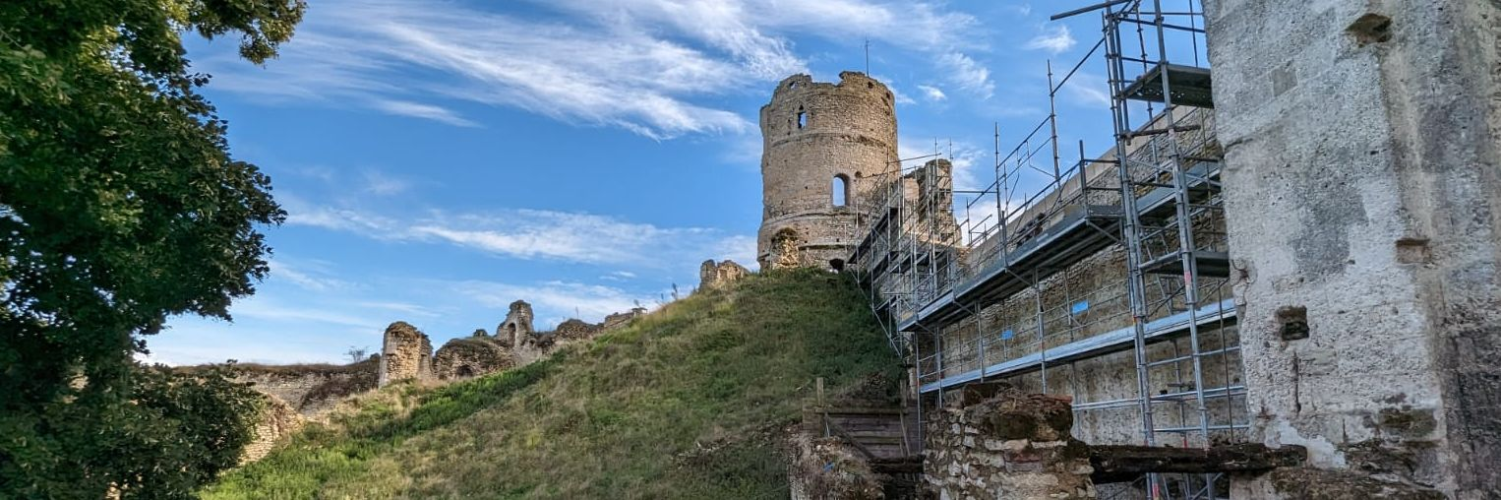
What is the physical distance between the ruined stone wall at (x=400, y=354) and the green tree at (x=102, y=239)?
54.5 feet

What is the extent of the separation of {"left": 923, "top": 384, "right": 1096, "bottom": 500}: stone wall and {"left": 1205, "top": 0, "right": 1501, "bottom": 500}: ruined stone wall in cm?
95

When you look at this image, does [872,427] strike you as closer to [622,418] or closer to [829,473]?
[829,473]

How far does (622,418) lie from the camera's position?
16047 mm

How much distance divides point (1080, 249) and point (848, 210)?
2072cm

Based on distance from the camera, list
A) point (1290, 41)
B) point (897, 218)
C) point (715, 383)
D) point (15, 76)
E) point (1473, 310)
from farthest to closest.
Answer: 1. point (897, 218)
2. point (715, 383)
3. point (15, 76)
4. point (1290, 41)
5. point (1473, 310)

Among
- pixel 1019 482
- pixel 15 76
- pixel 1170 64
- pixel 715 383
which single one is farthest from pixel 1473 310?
pixel 715 383

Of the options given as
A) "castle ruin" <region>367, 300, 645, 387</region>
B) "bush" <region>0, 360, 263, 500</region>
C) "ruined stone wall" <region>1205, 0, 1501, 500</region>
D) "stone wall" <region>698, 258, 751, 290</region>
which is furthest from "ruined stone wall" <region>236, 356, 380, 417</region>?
"ruined stone wall" <region>1205, 0, 1501, 500</region>

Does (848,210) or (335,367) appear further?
(848,210)

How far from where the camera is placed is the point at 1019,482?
476 centimetres

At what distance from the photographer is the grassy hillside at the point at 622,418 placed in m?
13.2

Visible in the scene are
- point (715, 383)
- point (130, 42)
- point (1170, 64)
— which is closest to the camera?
point (1170, 64)

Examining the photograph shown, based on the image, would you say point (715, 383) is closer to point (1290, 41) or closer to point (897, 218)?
point (897, 218)

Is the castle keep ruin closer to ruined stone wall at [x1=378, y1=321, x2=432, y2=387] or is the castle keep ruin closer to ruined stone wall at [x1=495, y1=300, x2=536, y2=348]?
ruined stone wall at [x1=378, y1=321, x2=432, y2=387]

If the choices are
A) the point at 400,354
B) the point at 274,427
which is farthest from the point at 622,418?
the point at 400,354
